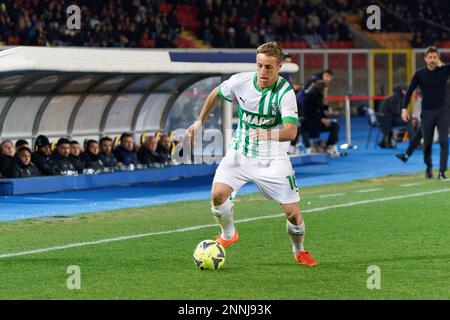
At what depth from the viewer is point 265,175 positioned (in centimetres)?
1048

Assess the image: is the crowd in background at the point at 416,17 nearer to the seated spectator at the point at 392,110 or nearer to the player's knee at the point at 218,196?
the seated spectator at the point at 392,110

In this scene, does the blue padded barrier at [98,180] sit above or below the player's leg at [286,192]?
below

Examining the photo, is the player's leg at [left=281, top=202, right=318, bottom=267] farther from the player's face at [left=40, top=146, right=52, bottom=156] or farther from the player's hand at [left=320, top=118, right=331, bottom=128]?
the player's hand at [left=320, top=118, right=331, bottom=128]

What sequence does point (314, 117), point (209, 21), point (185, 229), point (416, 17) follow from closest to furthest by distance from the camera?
point (185, 229)
point (314, 117)
point (209, 21)
point (416, 17)

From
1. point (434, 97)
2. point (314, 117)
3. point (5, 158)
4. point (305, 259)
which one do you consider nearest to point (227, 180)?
point (305, 259)

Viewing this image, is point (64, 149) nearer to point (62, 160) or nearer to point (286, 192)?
point (62, 160)

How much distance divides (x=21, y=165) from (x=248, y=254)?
8.66m

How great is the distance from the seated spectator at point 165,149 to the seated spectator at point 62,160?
2.59 m

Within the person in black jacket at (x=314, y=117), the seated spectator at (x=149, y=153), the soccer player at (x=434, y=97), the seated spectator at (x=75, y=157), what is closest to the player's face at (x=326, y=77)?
the person in black jacket at (x=314, y=117)

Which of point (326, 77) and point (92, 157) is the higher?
point (326, 77)

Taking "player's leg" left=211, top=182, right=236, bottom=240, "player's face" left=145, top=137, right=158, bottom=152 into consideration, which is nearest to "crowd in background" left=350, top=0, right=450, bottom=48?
"player's face" left=145, top=137, right=158, bottom=152

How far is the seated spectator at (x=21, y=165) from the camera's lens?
19031 millimetres

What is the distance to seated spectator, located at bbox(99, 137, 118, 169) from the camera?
21000 mm

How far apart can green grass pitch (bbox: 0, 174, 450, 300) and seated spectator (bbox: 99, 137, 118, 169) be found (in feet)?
12.4
